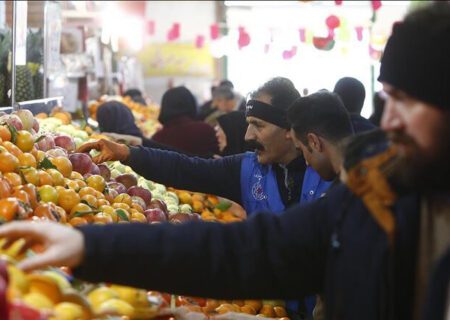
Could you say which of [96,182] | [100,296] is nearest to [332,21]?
[96,182]

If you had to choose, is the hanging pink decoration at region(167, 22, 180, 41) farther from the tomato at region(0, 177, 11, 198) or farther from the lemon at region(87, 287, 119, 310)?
the lemon at region(87, 287, 119, 310)

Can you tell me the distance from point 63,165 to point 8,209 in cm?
122

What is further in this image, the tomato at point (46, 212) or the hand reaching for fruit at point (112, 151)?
the hand reaching for fruit at point (112, 151)

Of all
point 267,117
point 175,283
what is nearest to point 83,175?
point 267,117

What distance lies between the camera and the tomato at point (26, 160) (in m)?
3.71

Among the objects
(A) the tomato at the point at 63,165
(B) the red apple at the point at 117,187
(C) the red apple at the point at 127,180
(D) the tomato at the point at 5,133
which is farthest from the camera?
(C) the red apple at the point at 127,180

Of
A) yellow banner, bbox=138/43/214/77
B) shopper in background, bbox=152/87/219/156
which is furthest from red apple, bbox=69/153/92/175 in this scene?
yellow banner, bbox=138/43/214/77

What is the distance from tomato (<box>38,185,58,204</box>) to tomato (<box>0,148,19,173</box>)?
157 mm

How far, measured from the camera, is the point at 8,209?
9.27 feet

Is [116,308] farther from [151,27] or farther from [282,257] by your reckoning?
[151,27]

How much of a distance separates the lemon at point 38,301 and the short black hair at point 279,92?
98.1 inches

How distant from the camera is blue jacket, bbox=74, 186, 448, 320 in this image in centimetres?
187

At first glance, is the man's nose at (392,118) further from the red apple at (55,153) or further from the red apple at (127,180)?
the red apple at (127,180)

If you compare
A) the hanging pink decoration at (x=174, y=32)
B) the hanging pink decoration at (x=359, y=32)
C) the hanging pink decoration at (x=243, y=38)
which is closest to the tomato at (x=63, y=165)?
the hanging pink decoration at (x=243, y=38)
